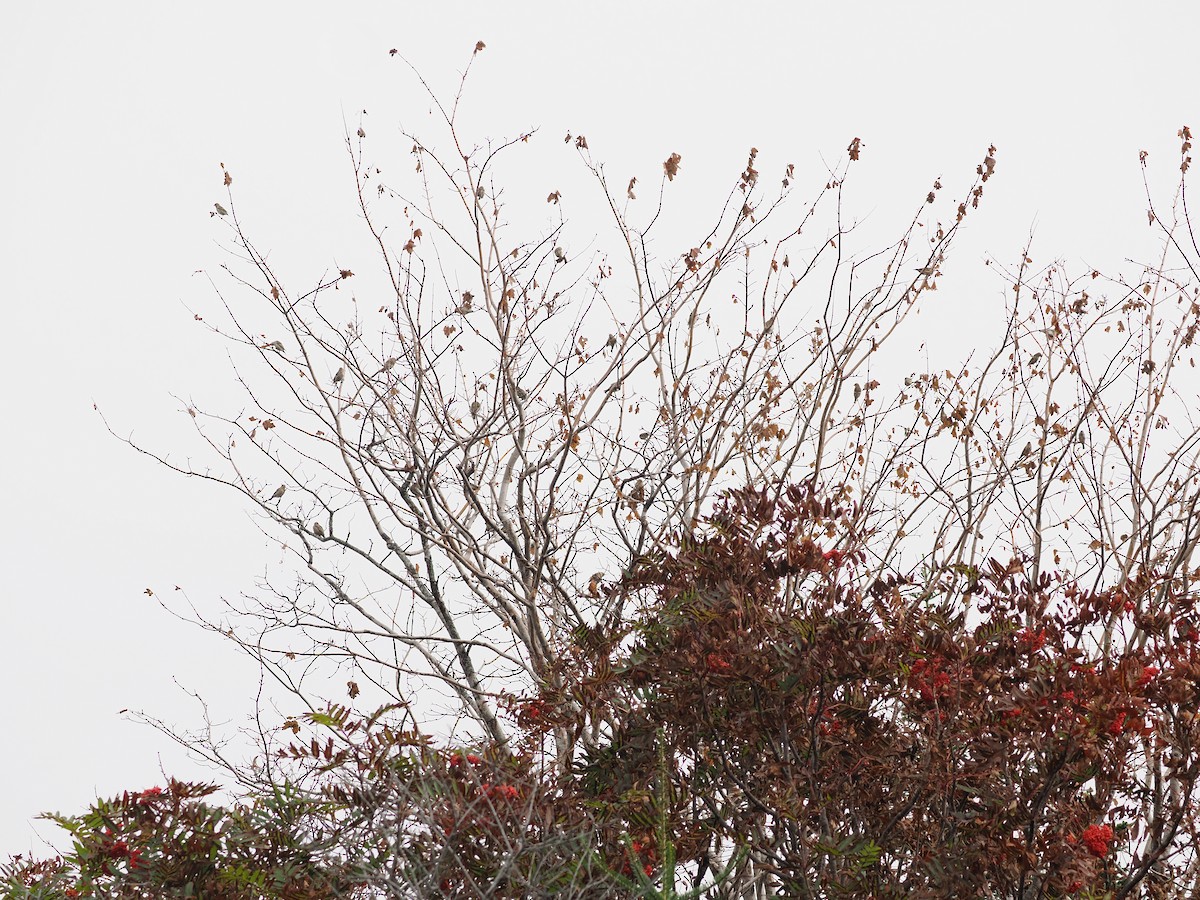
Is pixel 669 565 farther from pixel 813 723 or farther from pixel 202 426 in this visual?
pixel 202 426

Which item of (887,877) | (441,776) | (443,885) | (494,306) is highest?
(494,306)

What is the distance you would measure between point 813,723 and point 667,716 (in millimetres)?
447

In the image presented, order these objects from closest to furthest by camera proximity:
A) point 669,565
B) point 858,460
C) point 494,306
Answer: point 669,565 → point 494,306 → point 858,460

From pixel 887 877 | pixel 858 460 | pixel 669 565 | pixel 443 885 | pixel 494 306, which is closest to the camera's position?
pixel 443 885

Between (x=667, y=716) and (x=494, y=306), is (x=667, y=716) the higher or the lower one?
the lower one

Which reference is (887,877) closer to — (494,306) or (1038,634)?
(1038,634)

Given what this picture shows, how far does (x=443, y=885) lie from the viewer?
11.1 ft

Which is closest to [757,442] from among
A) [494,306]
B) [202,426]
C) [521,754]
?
[494,306]

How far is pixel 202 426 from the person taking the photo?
7.45 m

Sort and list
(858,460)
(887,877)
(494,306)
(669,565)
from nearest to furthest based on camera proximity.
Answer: (887,877) < (669,565) < (494,306) < (858,460)

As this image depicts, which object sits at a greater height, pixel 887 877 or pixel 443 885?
pixel 443 885

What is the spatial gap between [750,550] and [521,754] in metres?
0.98

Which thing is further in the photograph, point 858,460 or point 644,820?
point 858,460

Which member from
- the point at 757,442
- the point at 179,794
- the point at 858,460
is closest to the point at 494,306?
the point at 757,442
